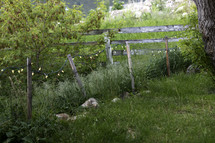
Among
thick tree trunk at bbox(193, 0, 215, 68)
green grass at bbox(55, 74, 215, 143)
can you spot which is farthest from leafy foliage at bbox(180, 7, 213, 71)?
green grass at bbox(55, 74, 215, 143)

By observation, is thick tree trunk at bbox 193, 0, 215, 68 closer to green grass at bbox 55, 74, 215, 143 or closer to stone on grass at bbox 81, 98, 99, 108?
green grass at bbox 55, 74, 215, 143

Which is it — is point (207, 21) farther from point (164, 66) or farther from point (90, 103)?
point (164, 66)

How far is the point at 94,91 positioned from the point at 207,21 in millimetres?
3495

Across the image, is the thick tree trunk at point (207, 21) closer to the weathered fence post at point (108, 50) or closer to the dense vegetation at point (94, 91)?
the dense vegetation at point (94, 91)

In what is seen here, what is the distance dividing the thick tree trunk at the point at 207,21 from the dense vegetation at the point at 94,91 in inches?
16.8

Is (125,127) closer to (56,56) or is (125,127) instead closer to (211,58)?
(211,58)

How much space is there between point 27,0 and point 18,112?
15.7 feet

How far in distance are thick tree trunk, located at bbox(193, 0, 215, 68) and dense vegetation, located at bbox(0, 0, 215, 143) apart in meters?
0.43

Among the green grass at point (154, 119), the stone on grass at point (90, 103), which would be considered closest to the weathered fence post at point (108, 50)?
the green grass at point (154, 119)

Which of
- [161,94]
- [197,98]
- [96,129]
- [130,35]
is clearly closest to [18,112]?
[96,129]

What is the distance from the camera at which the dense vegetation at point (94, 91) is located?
4.18 m

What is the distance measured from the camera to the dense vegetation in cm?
418

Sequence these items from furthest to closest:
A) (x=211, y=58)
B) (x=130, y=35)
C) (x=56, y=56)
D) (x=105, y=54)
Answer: (x=130, y=35), (x=105, y=54), (x=56, y=56), (x=211, y=58)

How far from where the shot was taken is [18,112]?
4473mm
